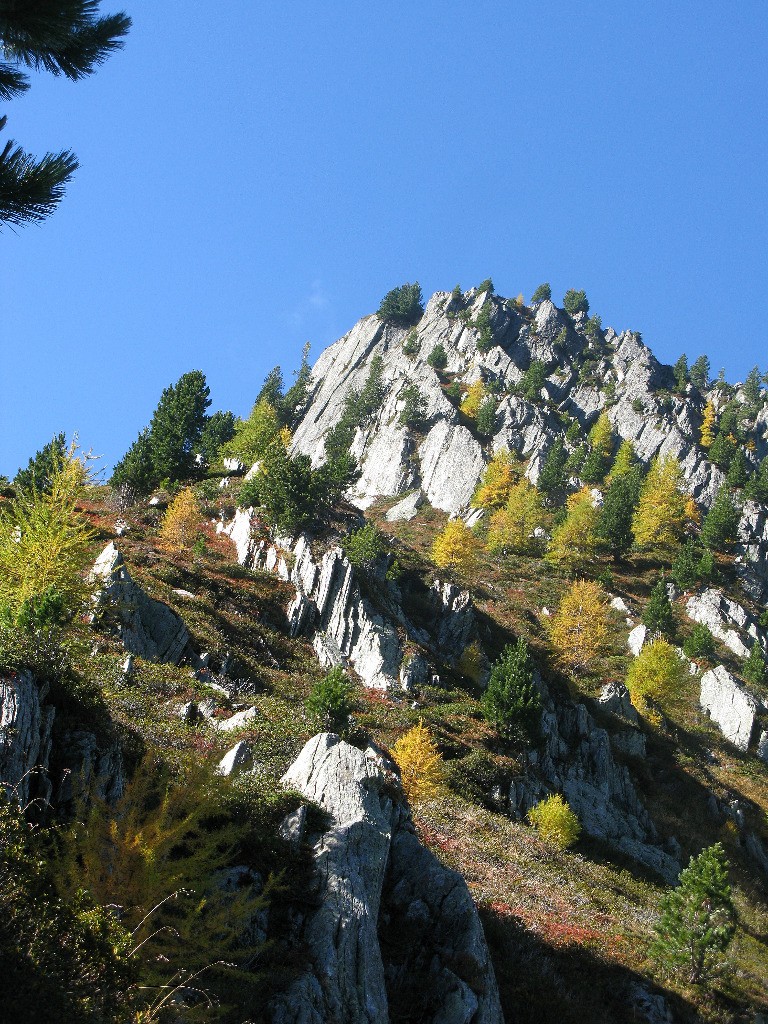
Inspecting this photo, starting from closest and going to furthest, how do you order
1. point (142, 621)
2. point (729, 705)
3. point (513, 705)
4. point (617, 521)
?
point (142, 621), point (513, 705), point (729, 705), point (617, 521)

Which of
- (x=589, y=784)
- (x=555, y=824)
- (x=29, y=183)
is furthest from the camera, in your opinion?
(x=589, y=784)

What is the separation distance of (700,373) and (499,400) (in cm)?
7111

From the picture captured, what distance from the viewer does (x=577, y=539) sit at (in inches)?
3300

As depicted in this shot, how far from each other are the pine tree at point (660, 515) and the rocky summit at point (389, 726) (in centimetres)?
88

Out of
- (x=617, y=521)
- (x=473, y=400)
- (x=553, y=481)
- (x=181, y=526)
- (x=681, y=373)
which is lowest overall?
(x=181, y=526)

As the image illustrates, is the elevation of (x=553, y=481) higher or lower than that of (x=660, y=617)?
higher

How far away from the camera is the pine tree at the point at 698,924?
2198cm

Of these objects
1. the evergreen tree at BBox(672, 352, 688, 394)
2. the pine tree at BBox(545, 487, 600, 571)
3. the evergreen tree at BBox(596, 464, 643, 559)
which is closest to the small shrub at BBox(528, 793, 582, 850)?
the pine tree at BBox(545, 487, 600, 571)

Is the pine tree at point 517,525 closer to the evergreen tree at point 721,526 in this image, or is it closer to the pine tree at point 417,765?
the evergreen tree at point 721,526

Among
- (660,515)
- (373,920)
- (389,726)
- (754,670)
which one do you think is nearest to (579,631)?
(754,670)

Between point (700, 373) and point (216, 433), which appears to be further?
point (700, 373)

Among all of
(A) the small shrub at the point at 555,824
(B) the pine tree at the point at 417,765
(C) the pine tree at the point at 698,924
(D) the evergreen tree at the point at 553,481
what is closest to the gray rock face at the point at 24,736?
(B) the pine tree at the point at 417,765

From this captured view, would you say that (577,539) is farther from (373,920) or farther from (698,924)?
(373,920)

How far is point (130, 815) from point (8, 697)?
12.7ft
